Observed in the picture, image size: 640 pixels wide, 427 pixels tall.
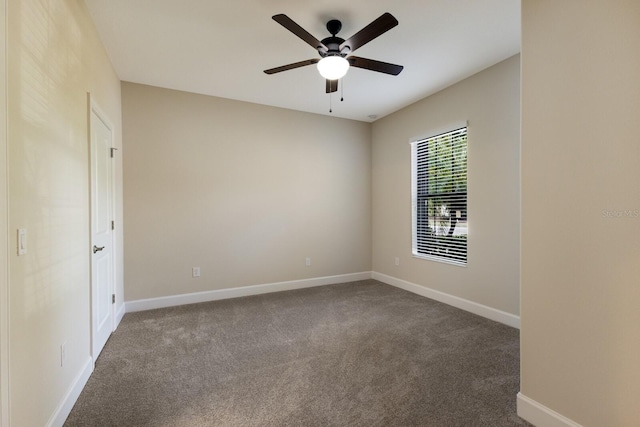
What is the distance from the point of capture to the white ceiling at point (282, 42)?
7.51ft

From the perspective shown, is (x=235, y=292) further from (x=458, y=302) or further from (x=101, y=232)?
(x=458, y=302)

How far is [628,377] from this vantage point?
1332 mm

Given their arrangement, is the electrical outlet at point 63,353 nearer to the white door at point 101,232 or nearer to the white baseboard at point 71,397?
the white baseboard at point 71,397

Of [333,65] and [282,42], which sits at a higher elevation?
[282,42]

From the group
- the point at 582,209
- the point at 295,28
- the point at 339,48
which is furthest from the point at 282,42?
the point at 582,209

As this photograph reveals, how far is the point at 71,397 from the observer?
1.87 m

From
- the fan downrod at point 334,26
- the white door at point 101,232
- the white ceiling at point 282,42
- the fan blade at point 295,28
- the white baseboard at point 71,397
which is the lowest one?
the white baseboard at point 71,397

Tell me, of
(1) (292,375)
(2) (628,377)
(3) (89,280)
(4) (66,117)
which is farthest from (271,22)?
(2) (628,377)

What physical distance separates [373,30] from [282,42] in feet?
3.39

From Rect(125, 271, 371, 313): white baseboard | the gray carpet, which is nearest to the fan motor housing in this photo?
the gray carpet

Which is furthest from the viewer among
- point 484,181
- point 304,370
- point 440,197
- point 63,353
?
point 440,197

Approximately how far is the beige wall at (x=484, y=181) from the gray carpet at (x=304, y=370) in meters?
0.46

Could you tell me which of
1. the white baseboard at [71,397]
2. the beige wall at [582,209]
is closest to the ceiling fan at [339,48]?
the beige wall at [582,209]

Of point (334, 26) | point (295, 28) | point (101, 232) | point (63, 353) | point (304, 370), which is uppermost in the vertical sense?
point (334, 26)
